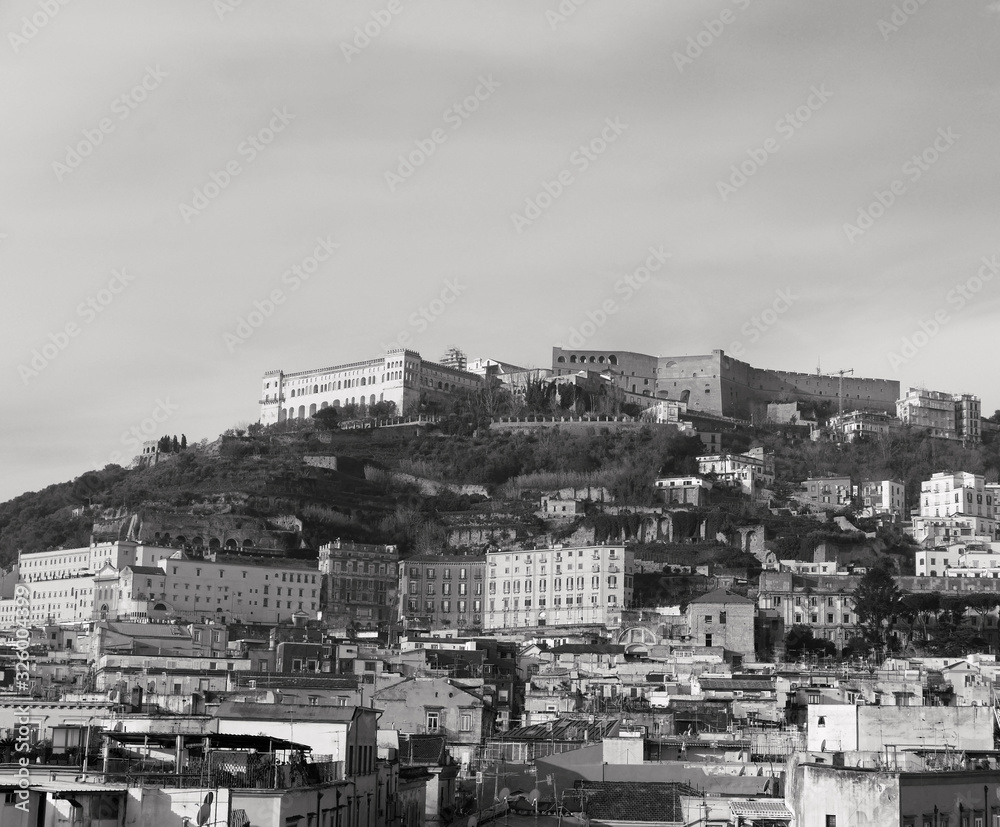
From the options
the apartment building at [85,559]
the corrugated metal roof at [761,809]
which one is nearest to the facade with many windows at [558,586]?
the apartment building at [85,559]

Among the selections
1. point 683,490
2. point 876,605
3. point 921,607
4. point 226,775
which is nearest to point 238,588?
point 876,605

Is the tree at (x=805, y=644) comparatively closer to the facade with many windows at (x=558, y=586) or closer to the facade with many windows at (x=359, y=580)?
the facade with many windows at (x=558, y=586)

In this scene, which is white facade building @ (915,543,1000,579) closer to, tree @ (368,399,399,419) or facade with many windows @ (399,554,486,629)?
facade with many windows @ (399,554,486,629)

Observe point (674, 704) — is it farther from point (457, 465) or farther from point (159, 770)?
point (457, 465)

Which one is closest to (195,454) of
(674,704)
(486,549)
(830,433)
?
(486,549)

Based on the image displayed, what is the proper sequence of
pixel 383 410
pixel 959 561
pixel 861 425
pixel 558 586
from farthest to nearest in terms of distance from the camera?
pixel 861 425
pixel 383 410
pixel 959 561
pixel 558 586

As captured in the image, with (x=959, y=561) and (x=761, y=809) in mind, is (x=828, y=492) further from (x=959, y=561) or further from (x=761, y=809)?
(x=761, y=809)

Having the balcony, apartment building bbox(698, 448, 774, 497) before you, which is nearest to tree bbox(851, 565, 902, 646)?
apartment building bbox(698, 448, 774, 497)
